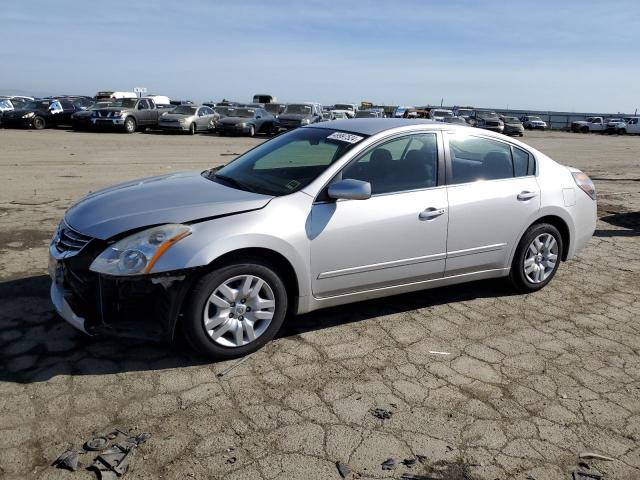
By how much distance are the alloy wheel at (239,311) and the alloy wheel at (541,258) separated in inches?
103

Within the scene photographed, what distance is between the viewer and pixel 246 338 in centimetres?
388

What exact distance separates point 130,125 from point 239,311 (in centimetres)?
2449

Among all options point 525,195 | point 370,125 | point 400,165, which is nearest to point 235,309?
point 400,165

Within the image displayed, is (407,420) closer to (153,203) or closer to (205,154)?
(153,203)

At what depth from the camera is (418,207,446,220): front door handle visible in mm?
4461

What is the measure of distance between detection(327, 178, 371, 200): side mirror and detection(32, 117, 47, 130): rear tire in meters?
26.3

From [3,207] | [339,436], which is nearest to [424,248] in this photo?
[339,436]

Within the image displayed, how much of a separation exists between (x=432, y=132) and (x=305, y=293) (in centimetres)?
178

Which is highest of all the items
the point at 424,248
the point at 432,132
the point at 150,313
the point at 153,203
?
the point at 432,132

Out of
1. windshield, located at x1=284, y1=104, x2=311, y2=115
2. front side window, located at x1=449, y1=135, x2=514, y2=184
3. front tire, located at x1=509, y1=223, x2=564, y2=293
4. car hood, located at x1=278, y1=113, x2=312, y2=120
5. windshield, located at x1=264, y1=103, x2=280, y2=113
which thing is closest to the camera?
front side window, located at x1=449, y1=135, x2=514, y2=184

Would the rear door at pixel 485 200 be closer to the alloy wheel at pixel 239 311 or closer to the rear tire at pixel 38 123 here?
the alloy wheel at pixel 239 311

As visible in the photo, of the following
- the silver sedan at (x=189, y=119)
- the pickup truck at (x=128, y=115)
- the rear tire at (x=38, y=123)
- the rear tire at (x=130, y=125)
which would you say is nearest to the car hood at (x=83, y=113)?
the pickup truck at (x=128, y=115)

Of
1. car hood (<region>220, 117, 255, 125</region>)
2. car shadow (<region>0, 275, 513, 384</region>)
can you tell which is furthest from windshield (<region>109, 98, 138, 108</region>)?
car shadow (<region>0, 275, 513, 384</region>)

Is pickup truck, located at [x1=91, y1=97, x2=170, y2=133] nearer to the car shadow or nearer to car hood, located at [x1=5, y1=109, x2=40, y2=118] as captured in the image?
car hood, located at [x1=5, y1=109, x2=40, y2=118]
